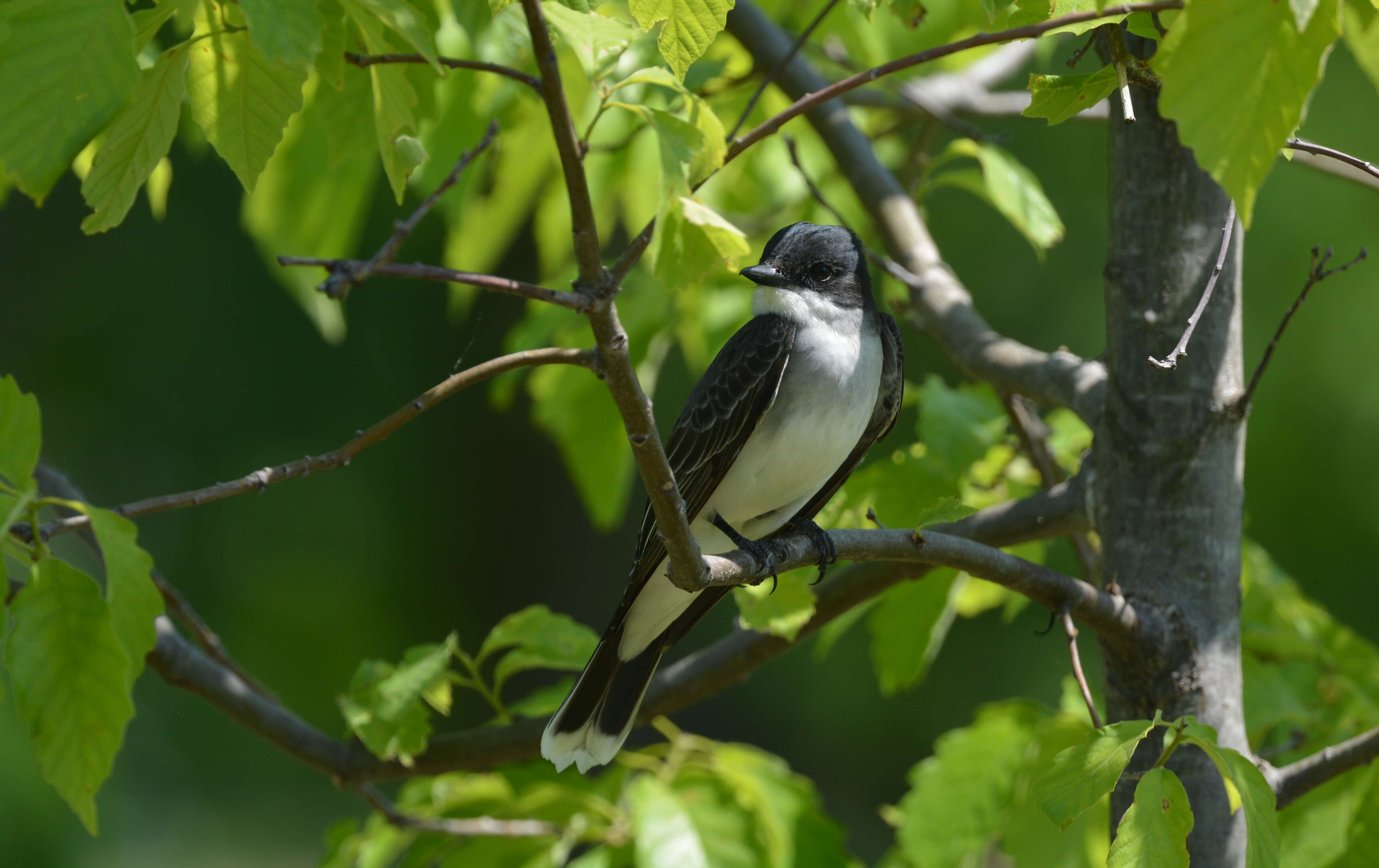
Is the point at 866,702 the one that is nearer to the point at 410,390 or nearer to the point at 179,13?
the point at 410,390

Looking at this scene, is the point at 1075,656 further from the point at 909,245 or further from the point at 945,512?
the point at 909,245

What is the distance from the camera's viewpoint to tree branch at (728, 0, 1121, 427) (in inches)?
126

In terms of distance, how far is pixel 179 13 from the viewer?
71.0 inches

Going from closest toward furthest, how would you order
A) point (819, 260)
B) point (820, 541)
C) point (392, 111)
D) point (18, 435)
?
1. point (18, 435)
2. point (392, 111)
3. point (820, 541)
4. point (819, 260)

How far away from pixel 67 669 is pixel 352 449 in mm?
483

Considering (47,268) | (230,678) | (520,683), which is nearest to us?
(230,678)

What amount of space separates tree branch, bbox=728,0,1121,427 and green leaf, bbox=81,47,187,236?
1.88m

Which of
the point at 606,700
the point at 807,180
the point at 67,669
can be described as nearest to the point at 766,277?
the point at 807,180

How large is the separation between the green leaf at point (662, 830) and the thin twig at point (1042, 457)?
4.37 feet

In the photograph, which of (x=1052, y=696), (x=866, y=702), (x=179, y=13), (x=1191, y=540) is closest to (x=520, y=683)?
(x=866, y=702)

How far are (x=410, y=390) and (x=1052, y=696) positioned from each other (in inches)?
248

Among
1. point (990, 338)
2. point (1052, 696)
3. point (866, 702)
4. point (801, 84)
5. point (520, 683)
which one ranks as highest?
point (801, 84)

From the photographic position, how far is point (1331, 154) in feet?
6.35

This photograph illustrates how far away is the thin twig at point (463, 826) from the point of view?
3217mm
